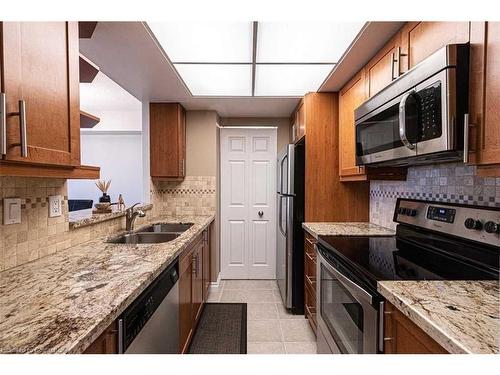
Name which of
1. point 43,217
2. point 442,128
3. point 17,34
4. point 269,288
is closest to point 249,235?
point 269,288

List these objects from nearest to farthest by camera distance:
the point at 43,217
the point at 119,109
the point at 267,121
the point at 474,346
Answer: the point at 474,346
the point at 43,217
the point at 267,121
the point at 119,109

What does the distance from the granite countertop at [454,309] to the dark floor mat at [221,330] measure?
1.56 m

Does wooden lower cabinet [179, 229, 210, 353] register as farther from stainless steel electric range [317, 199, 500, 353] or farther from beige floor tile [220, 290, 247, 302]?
stainless steel electric range [317, 199, 500, 353]

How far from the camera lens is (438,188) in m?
1.67

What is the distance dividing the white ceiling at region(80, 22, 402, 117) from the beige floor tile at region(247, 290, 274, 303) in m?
2.17

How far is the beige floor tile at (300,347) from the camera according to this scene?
2086 mm

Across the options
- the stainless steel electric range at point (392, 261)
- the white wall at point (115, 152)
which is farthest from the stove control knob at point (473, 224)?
the white wall at point (115, 152)

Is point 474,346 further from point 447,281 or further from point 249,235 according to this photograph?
point 249,235

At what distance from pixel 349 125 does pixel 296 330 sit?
1.81 meters

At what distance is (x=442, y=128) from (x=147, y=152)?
2.78 m

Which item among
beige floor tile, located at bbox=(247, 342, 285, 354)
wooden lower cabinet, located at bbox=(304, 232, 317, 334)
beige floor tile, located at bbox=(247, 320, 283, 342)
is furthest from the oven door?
beige floor tile, located at bbox=(247, 320, 283, 342)

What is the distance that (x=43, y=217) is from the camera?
1366mm

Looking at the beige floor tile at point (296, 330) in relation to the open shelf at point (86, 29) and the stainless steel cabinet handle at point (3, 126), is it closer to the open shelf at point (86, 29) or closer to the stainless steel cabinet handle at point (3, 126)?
the stainless steel cabinet handle at point (3, 126)

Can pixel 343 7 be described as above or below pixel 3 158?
above
